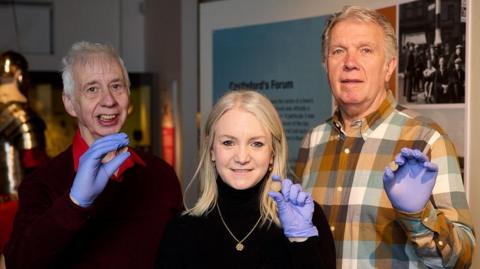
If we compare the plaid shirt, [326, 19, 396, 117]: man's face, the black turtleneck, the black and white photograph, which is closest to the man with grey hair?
the black turtleneck

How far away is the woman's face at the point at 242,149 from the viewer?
6.32ft

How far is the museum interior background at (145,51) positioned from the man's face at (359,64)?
2.11 meters

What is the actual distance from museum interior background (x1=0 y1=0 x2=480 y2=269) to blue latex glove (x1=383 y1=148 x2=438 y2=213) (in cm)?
258

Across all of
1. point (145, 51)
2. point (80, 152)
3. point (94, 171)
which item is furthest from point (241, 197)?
point (145, 51)

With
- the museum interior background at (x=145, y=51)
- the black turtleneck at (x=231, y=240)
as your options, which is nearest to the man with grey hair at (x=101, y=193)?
the black turtleneck at (x=231, y=240)

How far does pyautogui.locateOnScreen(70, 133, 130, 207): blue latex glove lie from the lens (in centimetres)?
192

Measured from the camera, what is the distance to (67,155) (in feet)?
7.63

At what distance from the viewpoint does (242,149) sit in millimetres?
1916

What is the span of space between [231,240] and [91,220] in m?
0.52

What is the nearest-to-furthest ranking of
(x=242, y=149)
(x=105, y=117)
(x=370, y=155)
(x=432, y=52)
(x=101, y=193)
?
(x=242, y=149) < (x=101, y=193) < (x=370, y=155) < (x=105, y=117) < (x=432, y=52)

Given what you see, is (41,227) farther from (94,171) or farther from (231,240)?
(231,240)

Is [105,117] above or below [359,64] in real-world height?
below

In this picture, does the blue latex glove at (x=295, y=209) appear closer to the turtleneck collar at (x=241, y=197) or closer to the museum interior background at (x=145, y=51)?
the turtleneck collar at (x=241, y=197)

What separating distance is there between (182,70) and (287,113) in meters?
1.97
